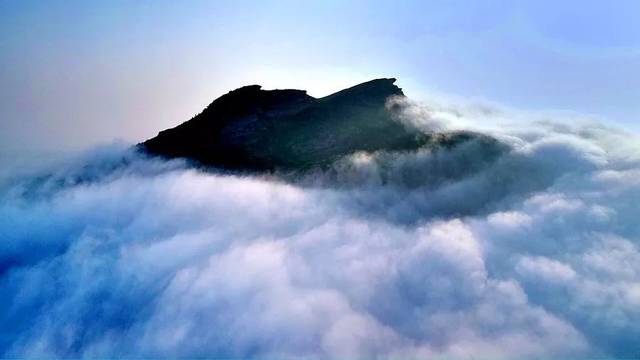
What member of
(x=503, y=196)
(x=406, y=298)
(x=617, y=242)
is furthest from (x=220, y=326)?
(x=617, y=242)

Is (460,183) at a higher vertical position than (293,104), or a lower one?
lower

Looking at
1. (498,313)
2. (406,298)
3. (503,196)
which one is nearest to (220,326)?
A: (406,298)

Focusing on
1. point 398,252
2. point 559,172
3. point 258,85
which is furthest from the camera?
point 559,172

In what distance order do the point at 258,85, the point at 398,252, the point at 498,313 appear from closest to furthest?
1. the point at 498,313
2. the point at 258,85
3. the point at 398,252

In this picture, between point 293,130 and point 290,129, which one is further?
point 293,130

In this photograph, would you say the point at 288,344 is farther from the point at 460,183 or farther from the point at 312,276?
the point at 460,183

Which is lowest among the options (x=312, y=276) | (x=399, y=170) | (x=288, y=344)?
(x=288, y=344)

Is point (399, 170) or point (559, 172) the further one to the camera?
point (559, 172)

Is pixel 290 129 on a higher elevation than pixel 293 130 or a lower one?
higher
